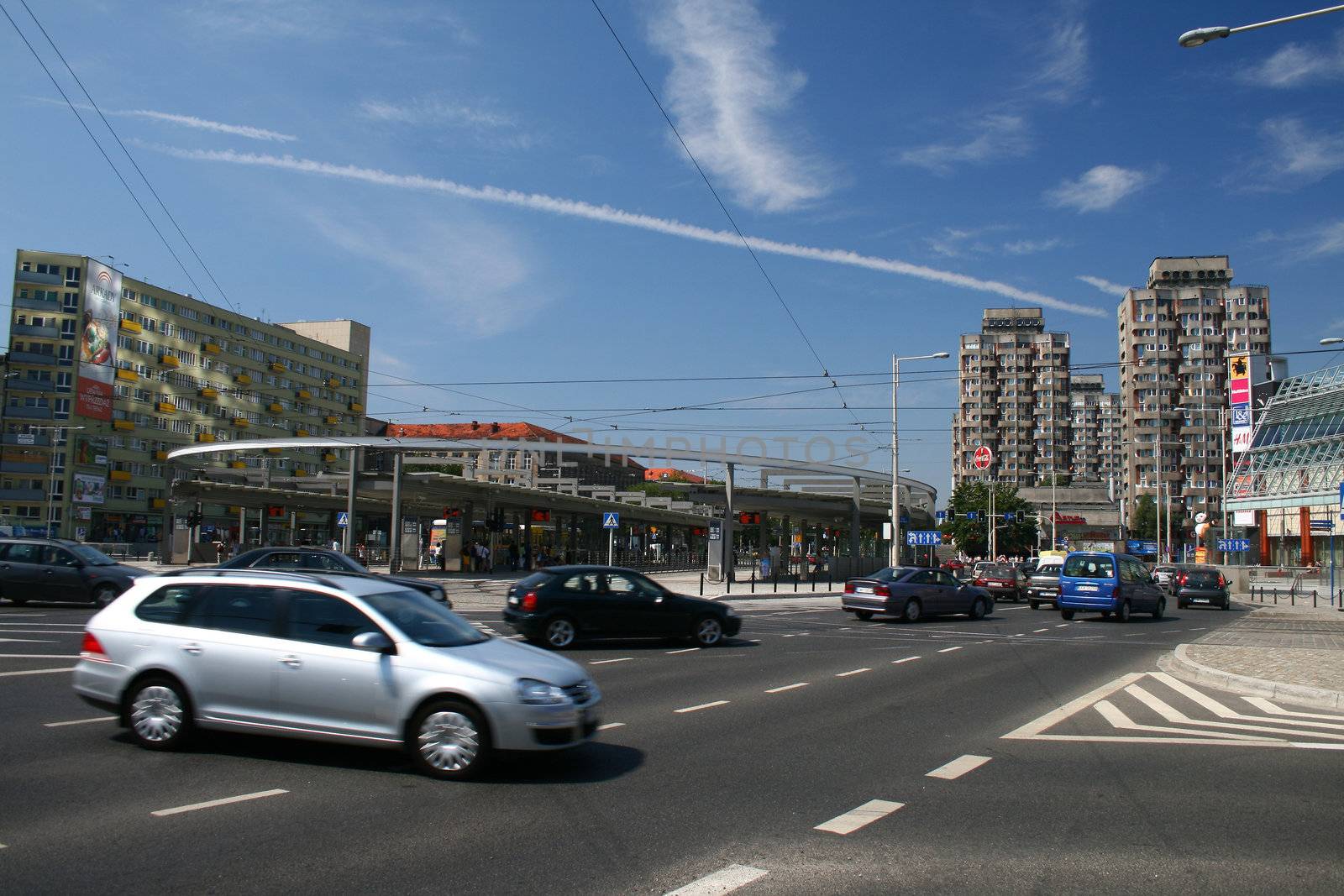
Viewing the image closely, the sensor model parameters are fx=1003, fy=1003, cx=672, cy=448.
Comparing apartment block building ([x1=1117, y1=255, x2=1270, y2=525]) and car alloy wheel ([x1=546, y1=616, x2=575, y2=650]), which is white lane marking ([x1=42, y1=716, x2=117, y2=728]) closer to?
car alloy wheel ([x1=546, y1=616, x2=575, y2=650])

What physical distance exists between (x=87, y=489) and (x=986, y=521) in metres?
68.1

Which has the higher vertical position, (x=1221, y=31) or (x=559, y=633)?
(x=1221, y=31)

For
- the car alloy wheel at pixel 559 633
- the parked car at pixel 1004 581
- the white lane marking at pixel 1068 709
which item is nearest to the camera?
the white lane marking at pixel 1068 709

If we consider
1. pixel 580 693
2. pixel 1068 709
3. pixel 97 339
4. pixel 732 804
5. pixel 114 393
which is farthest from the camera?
pixel 114 393

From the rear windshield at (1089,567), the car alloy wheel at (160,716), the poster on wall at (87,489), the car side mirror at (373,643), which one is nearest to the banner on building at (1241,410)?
the rear windshield at (1089,567)

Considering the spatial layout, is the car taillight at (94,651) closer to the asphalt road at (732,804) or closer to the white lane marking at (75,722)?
the asphalt road at (732,804)

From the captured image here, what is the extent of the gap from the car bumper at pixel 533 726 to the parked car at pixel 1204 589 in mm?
35789

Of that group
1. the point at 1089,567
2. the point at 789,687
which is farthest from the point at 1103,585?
the point at 789,687

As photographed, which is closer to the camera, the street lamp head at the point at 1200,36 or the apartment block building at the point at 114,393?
the street lamp head at the point at 1200,36

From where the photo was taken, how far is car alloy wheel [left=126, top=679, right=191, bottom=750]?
7.93 meters

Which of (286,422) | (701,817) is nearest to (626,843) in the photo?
(701,817)

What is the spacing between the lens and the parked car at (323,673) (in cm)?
734

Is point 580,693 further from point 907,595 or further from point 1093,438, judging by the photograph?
point 1093,438

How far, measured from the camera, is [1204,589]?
37.2 m
